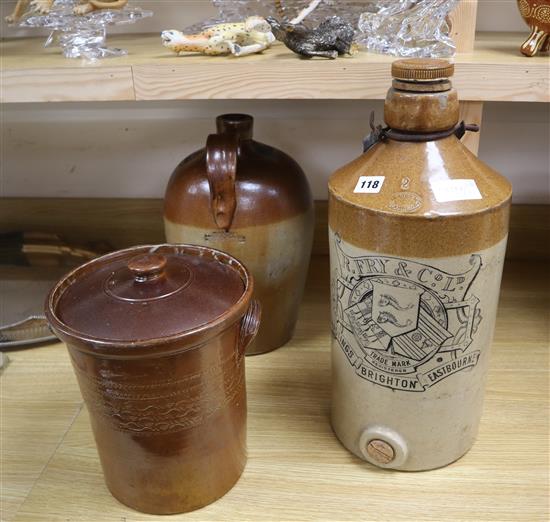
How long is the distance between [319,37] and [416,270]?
357 millimetres

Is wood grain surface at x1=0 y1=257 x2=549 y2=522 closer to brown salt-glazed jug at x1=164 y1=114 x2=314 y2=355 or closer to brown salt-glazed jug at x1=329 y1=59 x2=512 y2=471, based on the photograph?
brown salt-glazed jug at x1=329 y1=59 x2=512 y2=471

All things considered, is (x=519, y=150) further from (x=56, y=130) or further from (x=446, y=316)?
(x=56, y=130)

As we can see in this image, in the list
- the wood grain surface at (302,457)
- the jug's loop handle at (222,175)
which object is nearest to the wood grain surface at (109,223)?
the wood grain surface at (302,457)

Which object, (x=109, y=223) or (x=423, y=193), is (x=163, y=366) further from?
(x=109, y=223)

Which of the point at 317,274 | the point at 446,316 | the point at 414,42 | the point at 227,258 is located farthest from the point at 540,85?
the point at 317,274

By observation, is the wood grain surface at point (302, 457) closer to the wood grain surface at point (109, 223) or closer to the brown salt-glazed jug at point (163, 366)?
the brown salt-glazed jug at point (163, 366)

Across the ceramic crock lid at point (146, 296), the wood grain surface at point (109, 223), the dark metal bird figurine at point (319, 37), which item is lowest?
the wood grain surface at point (109, 223)

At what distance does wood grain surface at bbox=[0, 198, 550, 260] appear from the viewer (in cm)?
126

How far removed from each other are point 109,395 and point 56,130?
757 millimetres

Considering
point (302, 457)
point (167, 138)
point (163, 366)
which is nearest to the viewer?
point (163, 366)

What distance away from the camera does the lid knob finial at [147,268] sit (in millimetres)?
697

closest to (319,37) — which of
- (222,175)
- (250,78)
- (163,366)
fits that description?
(250,78)

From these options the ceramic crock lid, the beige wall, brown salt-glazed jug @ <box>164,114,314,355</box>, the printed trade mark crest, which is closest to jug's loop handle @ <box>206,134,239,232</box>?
brown salt-glazed jug @ <box>164,114,314,355</box>

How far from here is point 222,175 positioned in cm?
88
